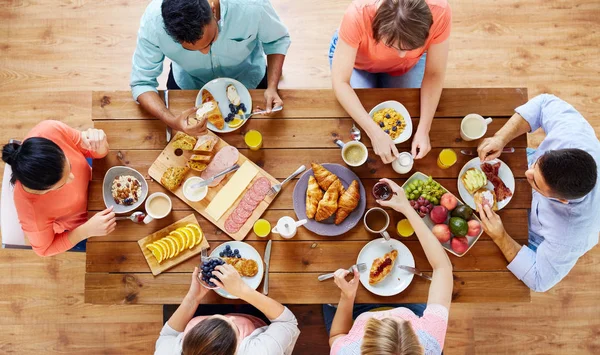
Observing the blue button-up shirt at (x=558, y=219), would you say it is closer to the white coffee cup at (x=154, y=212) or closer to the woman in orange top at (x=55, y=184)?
the white coffee cup at (x=154, y=212)

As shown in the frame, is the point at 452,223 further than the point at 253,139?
No

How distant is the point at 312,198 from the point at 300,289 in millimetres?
480

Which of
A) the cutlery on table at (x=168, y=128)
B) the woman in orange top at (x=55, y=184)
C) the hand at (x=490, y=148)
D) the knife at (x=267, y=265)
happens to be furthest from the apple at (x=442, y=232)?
the woman in orange top at (x=55, y=184)

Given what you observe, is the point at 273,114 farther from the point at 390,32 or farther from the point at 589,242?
the point at 589,242

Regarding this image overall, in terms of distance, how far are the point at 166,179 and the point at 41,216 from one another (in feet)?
2.22

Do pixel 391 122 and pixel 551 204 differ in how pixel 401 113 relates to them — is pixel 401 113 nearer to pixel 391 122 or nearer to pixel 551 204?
pixel 391 122

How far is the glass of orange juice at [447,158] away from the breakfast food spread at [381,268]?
55 centimetres

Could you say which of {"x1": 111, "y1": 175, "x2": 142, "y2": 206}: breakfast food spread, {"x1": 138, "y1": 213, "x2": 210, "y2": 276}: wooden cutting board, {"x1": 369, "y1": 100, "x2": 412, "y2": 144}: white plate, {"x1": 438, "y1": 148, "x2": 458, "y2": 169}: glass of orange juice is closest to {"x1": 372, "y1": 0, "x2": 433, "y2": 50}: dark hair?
{"x1": 369, "y1": 100, "x2": 412, "y2": 144}: white plate

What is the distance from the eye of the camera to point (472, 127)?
246cm

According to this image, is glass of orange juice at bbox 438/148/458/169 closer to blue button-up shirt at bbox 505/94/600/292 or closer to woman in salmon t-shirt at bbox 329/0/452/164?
woman in salmon t-shirt at bbox 329/0/452/164

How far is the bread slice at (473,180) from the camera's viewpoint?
93.3 inches

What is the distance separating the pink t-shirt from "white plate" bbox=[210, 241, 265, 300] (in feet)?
1.73

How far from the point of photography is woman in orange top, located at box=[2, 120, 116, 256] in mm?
2111

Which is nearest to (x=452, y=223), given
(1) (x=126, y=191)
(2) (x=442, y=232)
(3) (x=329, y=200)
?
(2) (x=442, y=232)
